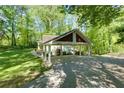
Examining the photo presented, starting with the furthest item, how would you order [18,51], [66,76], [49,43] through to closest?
[18,51] → [49,43] → [66,76]

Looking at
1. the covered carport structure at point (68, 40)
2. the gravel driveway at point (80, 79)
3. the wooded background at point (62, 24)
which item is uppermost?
the wooded background at point (62, 24)

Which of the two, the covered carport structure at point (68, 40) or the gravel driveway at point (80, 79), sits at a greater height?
the covered carport structure at point (68, 40)

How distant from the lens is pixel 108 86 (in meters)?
7.88

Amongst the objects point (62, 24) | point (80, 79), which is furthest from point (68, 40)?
point (80, 79)

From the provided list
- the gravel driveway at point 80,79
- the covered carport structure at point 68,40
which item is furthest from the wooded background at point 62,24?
the gravel driveway at point 80,79

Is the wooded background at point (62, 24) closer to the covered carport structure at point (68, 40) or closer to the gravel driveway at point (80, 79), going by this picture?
the covered carport structure at point (68, 40)

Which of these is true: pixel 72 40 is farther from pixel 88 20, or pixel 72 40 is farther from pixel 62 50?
pixel 88 20

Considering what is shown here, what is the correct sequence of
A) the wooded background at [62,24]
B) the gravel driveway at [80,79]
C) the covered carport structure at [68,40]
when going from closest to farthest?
1. the gravel driveway at [80,79]
2. the wooded background at [62,24]
3. the covered carport structure at [68,40]

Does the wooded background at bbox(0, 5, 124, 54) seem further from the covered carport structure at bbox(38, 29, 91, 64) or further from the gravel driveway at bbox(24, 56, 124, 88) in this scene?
the gravel driveway at bbox(24, 56, 124, 88)

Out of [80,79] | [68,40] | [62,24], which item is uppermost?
[62,24]

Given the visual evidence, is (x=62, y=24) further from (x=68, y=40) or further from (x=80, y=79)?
(x=80, y=79)

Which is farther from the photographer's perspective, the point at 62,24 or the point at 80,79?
the point at 62,24

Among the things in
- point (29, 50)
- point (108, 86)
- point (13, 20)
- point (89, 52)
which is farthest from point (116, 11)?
point (29, 50)

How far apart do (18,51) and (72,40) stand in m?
6.40
